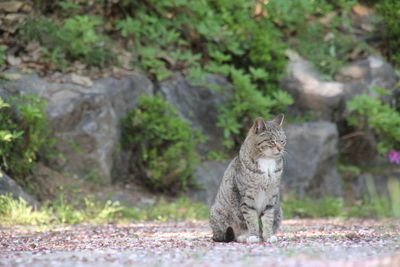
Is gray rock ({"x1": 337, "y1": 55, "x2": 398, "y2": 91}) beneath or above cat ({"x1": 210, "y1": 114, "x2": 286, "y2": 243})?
above

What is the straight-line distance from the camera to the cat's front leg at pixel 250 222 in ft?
19.7

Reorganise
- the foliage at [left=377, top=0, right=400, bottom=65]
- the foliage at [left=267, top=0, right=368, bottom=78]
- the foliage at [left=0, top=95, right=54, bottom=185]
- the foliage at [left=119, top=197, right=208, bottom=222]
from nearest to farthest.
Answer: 1. the foliage at [left=0, top=95, right=54, bottom=185]
2. the foliage at [left=119, top=197, right=208, bottom=222]
3. the foliage at [left=267, top=0, right=368, bottom=78]
4. the foliage at [left=377, top=0, right=400, bottom=65]

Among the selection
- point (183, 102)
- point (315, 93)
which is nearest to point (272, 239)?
point (183, 102)

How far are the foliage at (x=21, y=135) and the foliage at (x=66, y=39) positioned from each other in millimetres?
1640

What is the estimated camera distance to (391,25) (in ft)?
46.5

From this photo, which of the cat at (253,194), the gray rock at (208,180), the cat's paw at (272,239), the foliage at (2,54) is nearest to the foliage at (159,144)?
the gray rock at (208,180)

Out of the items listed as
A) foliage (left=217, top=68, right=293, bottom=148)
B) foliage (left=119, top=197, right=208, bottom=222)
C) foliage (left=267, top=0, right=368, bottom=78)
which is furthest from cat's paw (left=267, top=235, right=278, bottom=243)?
foliage (left=267, top=0, right=368, bottom=78)

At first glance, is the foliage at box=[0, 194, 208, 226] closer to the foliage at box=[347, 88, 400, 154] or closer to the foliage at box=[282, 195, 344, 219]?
the foliage at box=[282, 195, 344, 219]

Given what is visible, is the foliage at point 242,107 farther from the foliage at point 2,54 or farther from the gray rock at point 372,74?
the foliage at point 2,54

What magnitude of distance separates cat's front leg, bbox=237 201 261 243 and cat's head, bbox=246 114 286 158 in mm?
558

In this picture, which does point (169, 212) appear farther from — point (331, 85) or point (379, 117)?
point (331, 85)

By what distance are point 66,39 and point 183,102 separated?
2.43 m

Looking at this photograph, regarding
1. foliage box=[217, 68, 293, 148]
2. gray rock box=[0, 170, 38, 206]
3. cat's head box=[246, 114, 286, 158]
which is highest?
foliage box=[217, 68, 293, 148]

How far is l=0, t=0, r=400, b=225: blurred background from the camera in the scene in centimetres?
938
